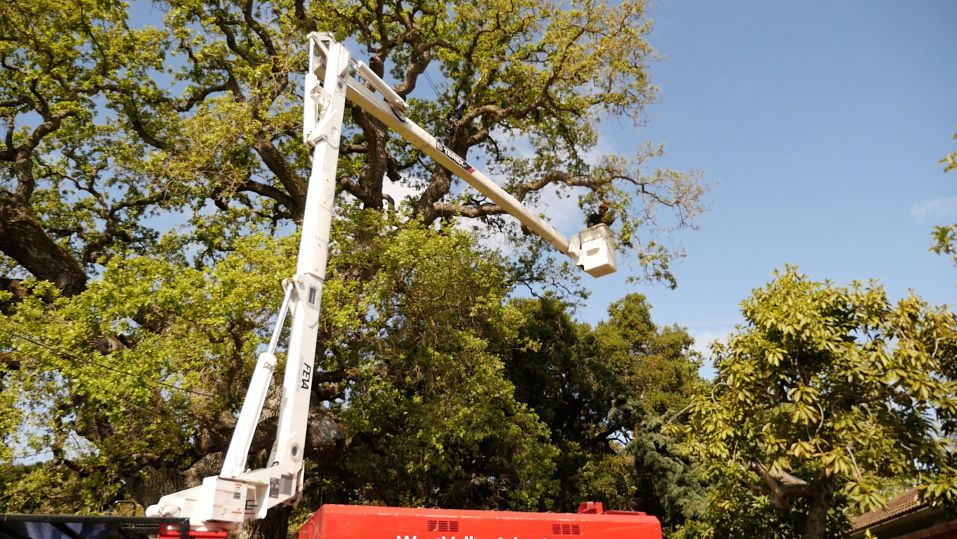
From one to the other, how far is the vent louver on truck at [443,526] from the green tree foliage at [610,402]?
40.8 ft

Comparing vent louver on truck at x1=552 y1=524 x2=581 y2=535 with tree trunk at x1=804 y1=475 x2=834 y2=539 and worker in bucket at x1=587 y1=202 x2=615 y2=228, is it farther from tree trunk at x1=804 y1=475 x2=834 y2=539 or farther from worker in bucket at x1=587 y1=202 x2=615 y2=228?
worker in bucket at x1=587 y1=202 x2=615 y2=228

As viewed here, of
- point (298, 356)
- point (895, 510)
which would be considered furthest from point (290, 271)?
point (895, 510)

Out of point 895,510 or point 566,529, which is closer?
point 566,529

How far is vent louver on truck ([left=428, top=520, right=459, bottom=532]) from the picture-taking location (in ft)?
24.4

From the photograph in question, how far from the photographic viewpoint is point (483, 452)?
19719mm

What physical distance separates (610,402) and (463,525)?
16.7 m

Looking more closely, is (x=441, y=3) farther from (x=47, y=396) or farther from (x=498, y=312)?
(x=47, y=396)

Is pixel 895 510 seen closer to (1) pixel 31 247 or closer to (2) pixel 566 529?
(2) pixel 566 529

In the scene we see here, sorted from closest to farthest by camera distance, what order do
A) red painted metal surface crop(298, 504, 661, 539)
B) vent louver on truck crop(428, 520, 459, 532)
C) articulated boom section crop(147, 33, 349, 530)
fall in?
articulated boom section crop(147, 33, 349, 530), red painted metal surface crop(298, 504, 661, 539), vent louver on truck crop(428, 520, 459, 532)

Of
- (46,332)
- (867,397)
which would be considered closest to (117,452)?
(46,332)

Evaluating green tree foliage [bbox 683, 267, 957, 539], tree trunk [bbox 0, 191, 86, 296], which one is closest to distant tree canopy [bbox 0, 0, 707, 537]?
tree trunk [bbox 0, 191, 86, 296]

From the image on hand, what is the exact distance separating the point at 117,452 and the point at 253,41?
14.0 m

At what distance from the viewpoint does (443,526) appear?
7488mm

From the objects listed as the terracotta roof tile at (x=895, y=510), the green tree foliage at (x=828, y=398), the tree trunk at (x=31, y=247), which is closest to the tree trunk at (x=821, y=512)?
the green tree foliage at (x=828, y=398)
